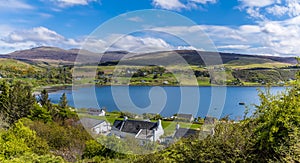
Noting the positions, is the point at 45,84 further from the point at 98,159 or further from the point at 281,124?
the point at 281,124

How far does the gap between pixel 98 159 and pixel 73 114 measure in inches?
712

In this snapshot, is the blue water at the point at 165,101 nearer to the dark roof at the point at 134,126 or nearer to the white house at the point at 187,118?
the white house at the point at 187,118

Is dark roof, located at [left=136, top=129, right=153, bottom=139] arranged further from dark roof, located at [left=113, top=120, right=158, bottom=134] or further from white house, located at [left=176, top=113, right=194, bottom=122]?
white house, located at [left=176, top=113, right=194, bottom=122]

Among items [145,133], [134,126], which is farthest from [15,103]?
[145,133]

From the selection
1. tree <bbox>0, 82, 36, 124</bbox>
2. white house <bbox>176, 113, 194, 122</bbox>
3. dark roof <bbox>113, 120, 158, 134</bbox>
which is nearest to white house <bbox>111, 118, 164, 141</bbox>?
dark roof <bbox>113, 120, 158, 134</bbox>

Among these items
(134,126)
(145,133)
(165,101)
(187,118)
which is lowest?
(145,133)

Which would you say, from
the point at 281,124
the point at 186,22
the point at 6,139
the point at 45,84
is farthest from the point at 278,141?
the point at 45,84

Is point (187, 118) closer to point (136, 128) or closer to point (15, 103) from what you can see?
point (136, 128)

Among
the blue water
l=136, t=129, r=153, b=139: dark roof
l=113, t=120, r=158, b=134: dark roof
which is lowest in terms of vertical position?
l=136, t=129, r=153, b=139: dark roof

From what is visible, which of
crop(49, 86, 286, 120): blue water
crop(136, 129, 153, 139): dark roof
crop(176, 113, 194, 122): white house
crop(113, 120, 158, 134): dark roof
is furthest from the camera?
crop(176, 113, 194, 122): white house

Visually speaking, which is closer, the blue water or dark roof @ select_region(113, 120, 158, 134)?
dark roof @ select_region(113, 120, 158, 134)

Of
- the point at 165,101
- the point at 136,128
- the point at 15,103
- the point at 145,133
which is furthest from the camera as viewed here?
the point at 165,101

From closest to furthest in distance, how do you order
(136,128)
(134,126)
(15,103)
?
(136,128) < (134,126) < (15,103)

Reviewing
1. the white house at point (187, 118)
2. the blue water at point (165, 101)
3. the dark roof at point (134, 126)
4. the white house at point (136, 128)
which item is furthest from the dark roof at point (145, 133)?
the white house at point (187, 118)
